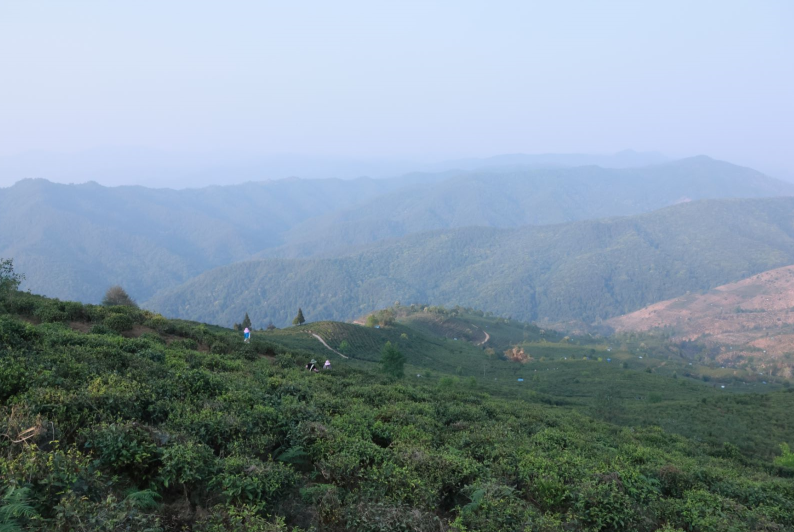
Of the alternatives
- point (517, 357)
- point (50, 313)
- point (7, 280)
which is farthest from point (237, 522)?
point (517, 357)

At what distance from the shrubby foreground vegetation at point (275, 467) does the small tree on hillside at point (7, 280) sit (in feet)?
44.1

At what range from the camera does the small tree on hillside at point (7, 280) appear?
23.9 meters

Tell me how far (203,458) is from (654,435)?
66.3 ft

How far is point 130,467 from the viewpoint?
7.43 metres

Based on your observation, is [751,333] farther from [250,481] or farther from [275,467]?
[250,481]

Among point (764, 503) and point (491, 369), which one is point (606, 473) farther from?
point (491, 369)

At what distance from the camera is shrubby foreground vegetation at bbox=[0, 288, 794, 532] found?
6.43 metres

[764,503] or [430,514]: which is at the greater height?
[430,514]

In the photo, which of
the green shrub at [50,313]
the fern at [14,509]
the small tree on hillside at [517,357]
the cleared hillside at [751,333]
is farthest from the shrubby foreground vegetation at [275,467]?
the cleared hillside at [751,333]

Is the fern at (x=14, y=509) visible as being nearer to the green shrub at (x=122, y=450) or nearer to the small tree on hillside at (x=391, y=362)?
the green shrub at (x=122, y=450)

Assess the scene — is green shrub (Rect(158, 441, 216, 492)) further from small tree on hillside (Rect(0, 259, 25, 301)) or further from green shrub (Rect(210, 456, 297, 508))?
small tree on hillside (Rect(0, 259, 25, 301))

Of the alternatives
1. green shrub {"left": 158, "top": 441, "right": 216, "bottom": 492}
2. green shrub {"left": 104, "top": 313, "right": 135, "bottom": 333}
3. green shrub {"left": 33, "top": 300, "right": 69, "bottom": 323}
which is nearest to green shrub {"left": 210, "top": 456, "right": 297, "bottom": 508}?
green shrub {"left": 158, "top": 441, "right": 216, "bottom": 492}

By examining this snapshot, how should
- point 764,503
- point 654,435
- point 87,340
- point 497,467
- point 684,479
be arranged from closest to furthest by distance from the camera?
point 497,467 < point 764,503 < point 684,479 < point 87,340 < point 654,435

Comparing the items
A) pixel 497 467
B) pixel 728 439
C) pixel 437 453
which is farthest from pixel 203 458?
pixel 728 439
